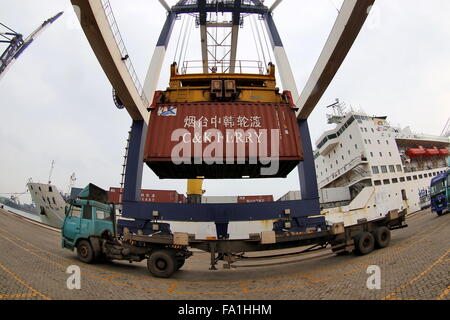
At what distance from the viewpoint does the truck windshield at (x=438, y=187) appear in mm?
11851

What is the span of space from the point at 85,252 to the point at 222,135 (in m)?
6.22

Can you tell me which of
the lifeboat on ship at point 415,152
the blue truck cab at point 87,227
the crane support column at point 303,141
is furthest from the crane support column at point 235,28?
the lifeboat on ship at point 415,152

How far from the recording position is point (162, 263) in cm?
577

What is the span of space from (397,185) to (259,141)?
79.1 ft

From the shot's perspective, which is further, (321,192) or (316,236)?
(321,192)

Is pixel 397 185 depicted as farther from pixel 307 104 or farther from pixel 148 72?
pixel 148 72

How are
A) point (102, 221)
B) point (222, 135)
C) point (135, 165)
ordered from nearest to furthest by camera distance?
point (222, 135)
point (102, 221)
point (135, 165)

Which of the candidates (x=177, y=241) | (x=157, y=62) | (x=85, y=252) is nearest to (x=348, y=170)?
(x=157, y=62)

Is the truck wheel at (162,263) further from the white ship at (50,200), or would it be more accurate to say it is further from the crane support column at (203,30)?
the white ship at (50,200)

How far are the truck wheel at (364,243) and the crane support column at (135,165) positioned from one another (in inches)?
329

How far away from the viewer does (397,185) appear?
21453 millimetres

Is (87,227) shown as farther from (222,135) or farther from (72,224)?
(222,135)
